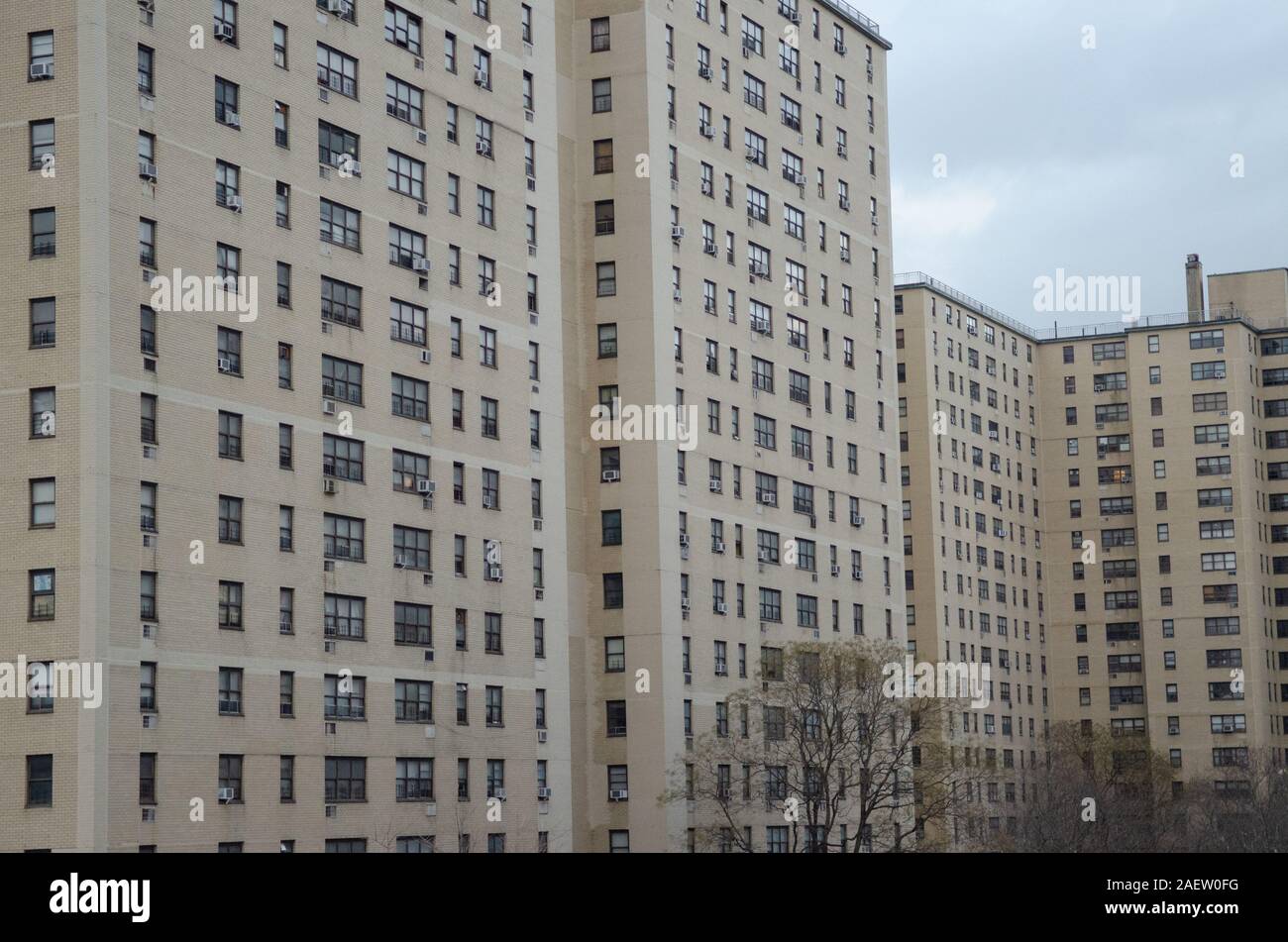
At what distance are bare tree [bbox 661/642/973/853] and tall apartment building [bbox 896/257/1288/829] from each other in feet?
249

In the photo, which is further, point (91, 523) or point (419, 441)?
point (419, 441)

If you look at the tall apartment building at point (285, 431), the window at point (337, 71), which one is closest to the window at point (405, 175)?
the tall apartment building at point (285, 431)

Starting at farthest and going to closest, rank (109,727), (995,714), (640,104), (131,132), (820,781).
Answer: (995,714)
(640,104)
(820,781)
(131,132)
(109,727)

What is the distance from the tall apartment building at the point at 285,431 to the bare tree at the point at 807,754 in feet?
35.5

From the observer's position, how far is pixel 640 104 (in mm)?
103312

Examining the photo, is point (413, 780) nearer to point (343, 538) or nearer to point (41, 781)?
point (343, 538)

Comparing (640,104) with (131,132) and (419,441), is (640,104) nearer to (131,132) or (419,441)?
(419,441)

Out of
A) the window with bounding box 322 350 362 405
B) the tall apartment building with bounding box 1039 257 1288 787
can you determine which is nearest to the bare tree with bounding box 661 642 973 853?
the window with bounding box 322 350 362 405

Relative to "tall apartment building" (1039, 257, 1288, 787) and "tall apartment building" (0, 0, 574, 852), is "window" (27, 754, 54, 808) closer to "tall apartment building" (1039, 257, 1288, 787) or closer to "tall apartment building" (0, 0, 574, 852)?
"tall apartment building" (0, 0, 574, 852)

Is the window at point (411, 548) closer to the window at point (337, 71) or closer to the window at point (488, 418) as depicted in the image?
the window at point (488, 418)

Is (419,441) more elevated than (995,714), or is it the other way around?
(419,441)

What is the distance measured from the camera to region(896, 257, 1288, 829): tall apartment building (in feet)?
602
